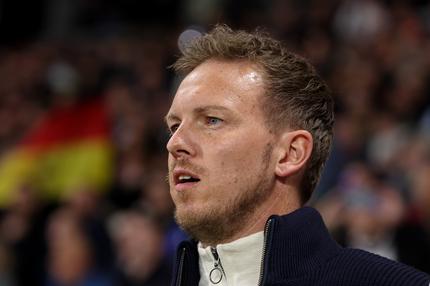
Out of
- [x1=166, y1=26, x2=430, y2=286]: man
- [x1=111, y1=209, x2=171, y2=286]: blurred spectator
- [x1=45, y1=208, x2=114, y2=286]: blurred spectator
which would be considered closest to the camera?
[x1=166, y1=26, x2=430, y2=286]: man

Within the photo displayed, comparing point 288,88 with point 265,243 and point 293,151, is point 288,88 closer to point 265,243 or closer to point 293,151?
point 293,151

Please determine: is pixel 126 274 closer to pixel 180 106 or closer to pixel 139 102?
pixel 180 106

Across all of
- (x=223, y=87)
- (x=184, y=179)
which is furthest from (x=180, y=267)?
(x=223, y=87)

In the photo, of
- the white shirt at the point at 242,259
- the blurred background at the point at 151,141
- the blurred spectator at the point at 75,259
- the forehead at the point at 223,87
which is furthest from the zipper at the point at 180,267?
the blurred spectator at the point at 75,259

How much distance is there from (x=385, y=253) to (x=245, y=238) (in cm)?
219

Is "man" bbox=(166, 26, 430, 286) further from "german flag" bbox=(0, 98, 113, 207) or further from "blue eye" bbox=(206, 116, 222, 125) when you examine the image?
→ "german flag" bbox=(0, 98, 113, 207)

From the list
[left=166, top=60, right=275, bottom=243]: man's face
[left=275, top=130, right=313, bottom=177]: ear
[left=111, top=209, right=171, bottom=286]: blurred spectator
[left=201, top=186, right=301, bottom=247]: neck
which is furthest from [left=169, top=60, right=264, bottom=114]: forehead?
[left=111, top=209, right=171, bottom=286]: blurred spectator

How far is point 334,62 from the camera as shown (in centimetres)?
750

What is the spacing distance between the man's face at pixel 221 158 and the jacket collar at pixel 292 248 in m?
0.11

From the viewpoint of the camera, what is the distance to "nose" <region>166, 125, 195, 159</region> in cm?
228

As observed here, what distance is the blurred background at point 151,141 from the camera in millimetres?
4809

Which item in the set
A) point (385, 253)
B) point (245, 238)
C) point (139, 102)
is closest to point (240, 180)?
point (245, 238)

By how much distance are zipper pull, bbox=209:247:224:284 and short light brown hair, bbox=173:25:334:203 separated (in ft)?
0.91

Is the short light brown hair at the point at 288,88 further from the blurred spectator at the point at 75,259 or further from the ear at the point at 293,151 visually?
the blurred spectator at the point at 75,259
